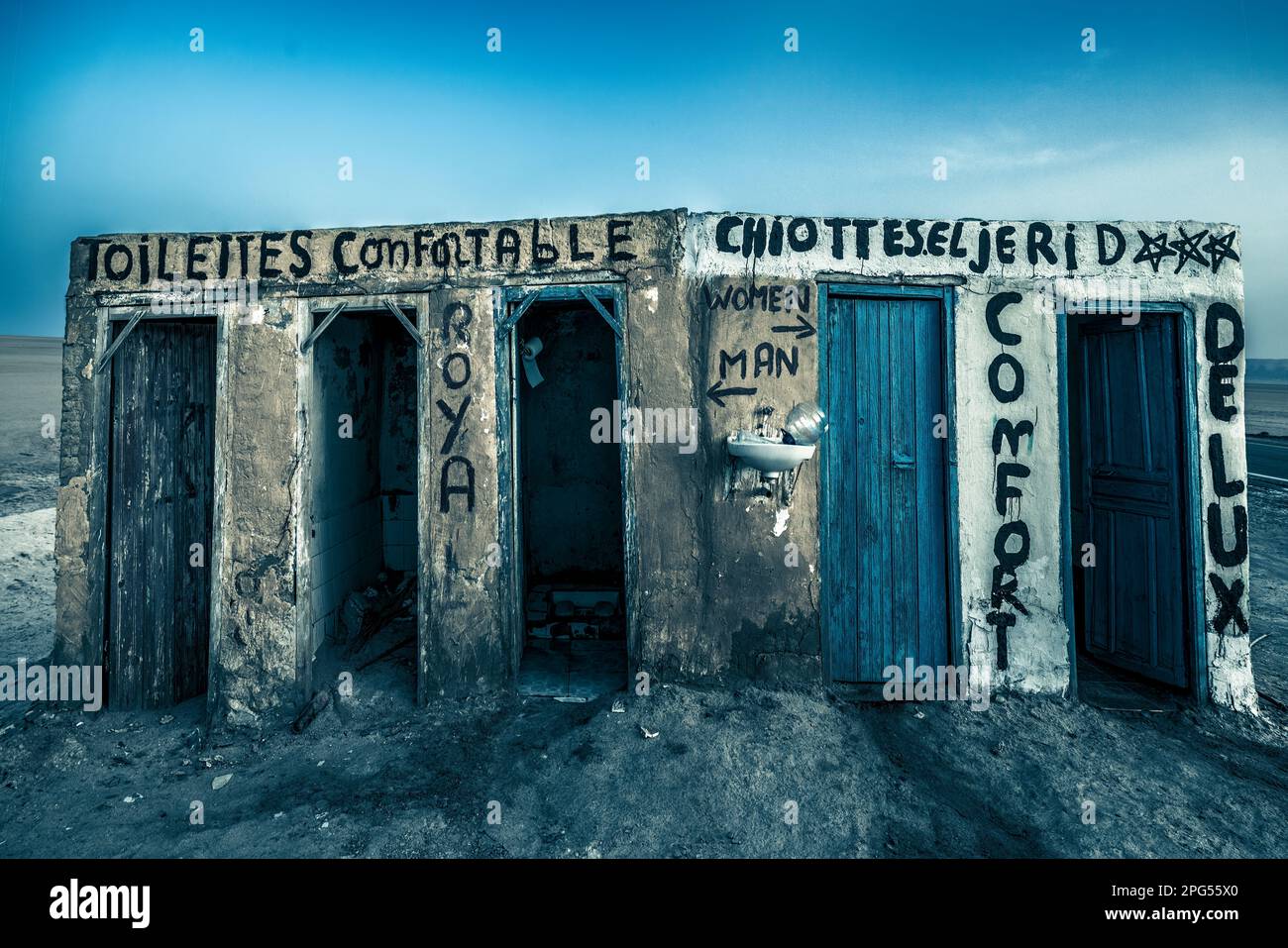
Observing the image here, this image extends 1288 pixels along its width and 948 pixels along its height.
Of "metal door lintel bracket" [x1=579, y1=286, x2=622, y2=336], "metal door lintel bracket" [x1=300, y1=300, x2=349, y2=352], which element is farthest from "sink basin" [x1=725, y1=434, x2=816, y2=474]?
"metal door lintel bracket" [x1=300, y1=300, x2=349, y2=352]

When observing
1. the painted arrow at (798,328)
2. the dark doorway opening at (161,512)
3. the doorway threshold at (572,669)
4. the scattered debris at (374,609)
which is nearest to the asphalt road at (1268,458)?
the painted arrow at (798,328)

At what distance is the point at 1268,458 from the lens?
1409cm

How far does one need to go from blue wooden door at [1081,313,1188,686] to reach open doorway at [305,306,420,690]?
5.05m

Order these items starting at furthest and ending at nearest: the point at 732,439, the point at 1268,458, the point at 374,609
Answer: the point at 1268,458
the point at 374,609
the point at 732,439

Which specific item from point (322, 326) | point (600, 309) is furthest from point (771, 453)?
point (322, 326)

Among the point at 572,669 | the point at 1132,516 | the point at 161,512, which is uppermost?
the point at 161,512

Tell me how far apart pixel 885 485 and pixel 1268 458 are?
15717 millimetres

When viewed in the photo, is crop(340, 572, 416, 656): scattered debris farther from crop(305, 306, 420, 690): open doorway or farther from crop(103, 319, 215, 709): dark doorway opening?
crop(103, 319, 215, 709): dark doorway opening

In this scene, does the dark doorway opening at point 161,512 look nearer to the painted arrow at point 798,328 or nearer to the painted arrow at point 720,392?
the painted arrow at point 720,392

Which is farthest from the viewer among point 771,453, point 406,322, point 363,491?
point 363,491

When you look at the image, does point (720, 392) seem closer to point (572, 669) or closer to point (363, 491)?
point (572, 669)

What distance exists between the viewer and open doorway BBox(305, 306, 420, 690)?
4637 millimetres

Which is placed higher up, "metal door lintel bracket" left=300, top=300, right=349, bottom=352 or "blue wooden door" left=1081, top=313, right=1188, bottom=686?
"metal door lintel bracket" left=300, top=300, right=349, bottom=352
